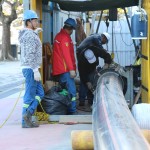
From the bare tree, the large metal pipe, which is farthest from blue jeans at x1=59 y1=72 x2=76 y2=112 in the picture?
the bare tree

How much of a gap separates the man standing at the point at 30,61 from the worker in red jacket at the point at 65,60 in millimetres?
890

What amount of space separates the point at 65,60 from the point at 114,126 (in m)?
4.43

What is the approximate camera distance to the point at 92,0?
9164mm

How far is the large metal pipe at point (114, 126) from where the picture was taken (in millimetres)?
4148

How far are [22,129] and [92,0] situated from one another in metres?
2.87

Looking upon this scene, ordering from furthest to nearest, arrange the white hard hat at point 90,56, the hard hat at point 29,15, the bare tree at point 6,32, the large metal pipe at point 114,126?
1. the bare tree at point 6,32
2. the white hard hat at point 90,56
3. the hard hat at point 29,15
4. the large metal pipe at point 114,126

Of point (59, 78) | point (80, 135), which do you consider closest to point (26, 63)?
point (59, 78)

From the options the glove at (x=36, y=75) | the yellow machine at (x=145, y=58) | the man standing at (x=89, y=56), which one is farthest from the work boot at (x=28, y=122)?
the man standing at (x=89, y=56)

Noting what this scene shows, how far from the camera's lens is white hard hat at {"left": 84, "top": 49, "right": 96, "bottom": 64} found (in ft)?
32.8

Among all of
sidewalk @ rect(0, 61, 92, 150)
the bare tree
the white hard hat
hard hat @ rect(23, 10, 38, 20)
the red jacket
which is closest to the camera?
sidewalk @ rect(0, 61, 92, 150)

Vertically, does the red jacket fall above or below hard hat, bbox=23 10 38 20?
below

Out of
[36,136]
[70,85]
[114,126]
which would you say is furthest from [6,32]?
[114,126]

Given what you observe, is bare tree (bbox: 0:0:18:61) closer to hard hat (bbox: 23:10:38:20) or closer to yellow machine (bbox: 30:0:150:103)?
yellow machine (bbox: 30:0:150:103)

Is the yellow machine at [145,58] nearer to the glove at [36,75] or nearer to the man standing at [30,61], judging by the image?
the man standing at [30,61]
